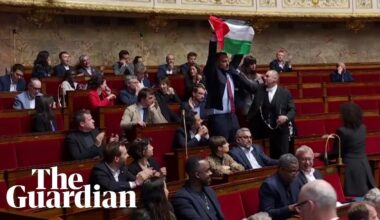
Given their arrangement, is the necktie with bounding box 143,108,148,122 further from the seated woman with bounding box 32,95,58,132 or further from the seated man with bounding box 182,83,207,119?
the seated woman with bounding box 32,95,58,132

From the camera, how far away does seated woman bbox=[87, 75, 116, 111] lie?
411 cm

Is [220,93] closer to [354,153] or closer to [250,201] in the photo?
[354,153]

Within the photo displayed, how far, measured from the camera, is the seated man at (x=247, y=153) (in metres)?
3.24

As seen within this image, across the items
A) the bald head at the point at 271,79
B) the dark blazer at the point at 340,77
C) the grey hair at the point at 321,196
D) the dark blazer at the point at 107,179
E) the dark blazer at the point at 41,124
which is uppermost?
the dark blazer at the point at 340,77

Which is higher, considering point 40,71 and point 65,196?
point 40,71

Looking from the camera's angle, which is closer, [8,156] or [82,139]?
[8,156]

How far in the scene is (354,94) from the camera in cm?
552

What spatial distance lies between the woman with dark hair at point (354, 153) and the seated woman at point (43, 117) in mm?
1539

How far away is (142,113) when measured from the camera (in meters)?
3.77

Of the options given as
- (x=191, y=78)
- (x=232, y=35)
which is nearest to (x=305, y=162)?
(x=232, y=35)

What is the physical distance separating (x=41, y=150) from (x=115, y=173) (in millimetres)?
707

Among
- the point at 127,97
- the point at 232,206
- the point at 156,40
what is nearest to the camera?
the point at 232,206

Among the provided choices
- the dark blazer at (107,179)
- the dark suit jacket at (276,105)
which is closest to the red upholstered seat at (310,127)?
the dark suit jacket at (276,105)

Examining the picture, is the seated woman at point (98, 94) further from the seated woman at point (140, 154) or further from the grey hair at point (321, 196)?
the grey hair at point (321, 196)
